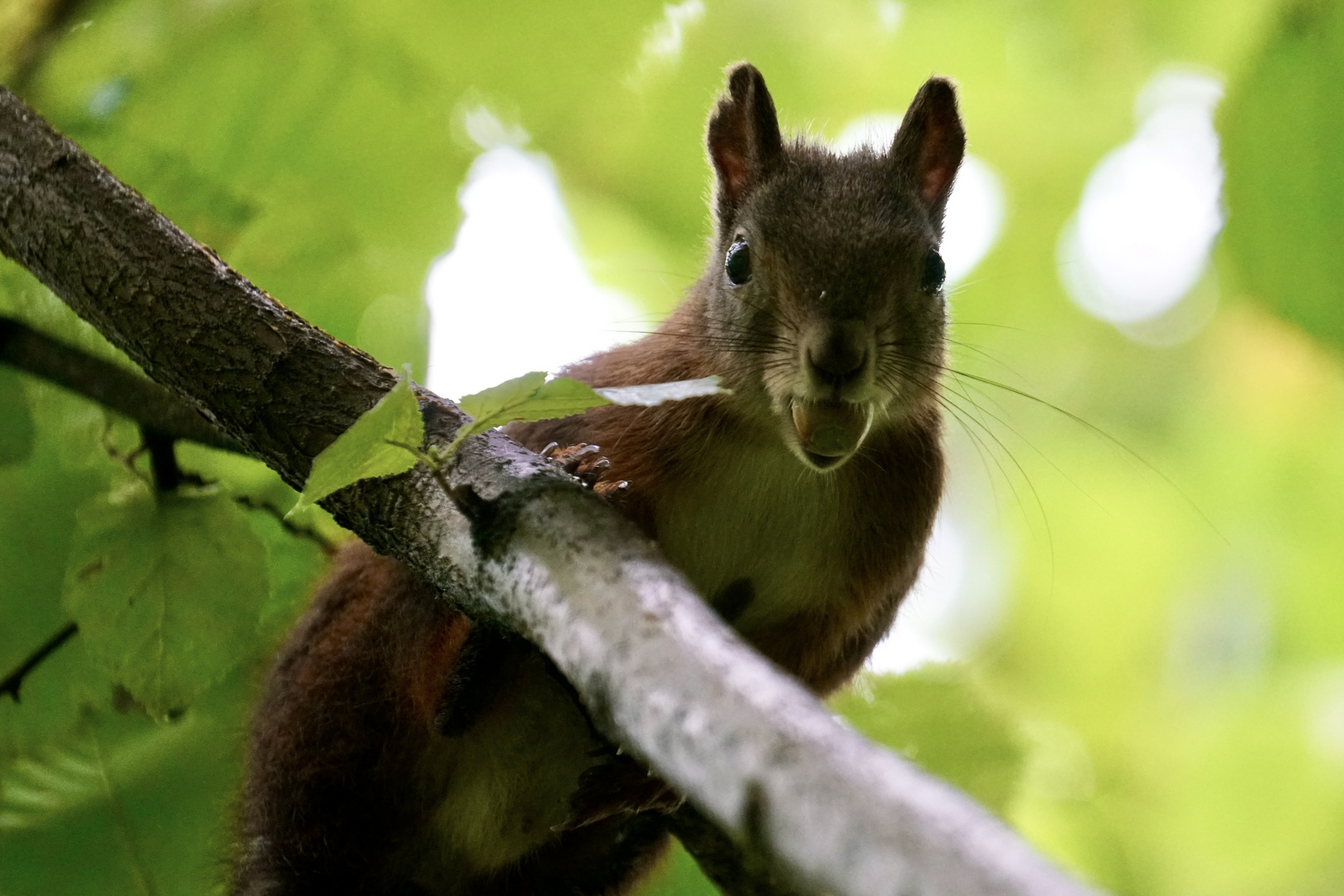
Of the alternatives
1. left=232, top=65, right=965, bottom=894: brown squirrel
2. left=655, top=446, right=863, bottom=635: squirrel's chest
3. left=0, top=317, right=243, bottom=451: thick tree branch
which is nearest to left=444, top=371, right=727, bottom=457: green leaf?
left=232, top=65, right=965, bottom=894: brown squirrel

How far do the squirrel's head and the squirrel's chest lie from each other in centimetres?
16

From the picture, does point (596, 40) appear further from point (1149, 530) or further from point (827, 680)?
point (1149, 530)

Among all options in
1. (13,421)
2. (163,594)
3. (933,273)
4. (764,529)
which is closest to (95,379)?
(13,421)

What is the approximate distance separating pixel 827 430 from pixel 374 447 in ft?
3.31

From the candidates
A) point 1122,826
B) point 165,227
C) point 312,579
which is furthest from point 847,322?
point 1122,826

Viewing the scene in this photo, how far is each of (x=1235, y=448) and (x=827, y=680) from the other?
7.99 feet

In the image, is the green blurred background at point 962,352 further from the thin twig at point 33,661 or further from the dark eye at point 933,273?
the dark eye at point 933,273

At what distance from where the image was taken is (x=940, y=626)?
470cm

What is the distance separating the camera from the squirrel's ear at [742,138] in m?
2.73

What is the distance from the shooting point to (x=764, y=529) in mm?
2588

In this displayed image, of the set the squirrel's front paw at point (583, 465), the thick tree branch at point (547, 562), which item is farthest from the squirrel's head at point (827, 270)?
the thick tree branch at point (547, 562)

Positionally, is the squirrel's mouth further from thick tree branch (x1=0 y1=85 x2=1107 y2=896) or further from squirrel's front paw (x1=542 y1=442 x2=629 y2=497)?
thick tree branch (x1=0 y1=85 x2=1107 y2=896)

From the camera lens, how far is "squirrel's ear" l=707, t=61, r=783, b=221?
2.73 meters

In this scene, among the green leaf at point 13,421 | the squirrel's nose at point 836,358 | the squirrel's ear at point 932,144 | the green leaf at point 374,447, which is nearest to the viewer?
the green leaf at point 374,447
